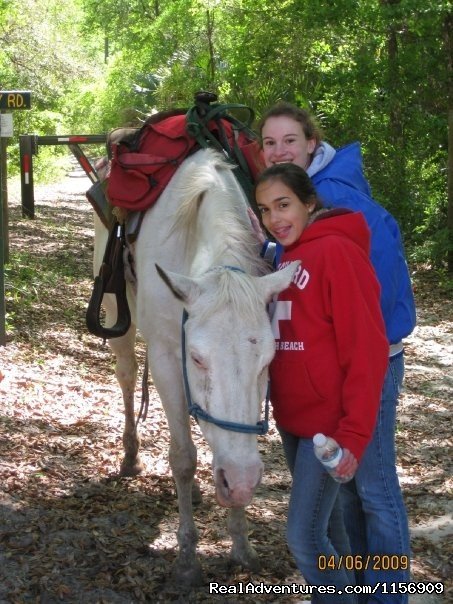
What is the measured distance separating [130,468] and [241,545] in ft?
4.32

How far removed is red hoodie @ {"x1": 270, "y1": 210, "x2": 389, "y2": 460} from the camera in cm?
256

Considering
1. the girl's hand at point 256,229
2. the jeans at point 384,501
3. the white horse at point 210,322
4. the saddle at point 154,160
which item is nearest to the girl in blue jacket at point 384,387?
the jeans at point 384,501

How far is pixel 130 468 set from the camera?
192 inches

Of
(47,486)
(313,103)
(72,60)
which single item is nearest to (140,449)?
(47,486)

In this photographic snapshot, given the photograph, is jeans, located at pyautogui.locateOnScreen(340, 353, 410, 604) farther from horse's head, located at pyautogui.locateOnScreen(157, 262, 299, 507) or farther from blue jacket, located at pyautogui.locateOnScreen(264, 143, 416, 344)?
horse's head, located at pyautogui.locateOnScreen(157, 262, 299, 507)

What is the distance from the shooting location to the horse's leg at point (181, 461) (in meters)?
3.61

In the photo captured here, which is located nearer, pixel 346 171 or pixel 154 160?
pixel 346 171

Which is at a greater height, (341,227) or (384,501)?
(341,227)

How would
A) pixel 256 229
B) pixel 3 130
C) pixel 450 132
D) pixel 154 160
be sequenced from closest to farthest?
pixel 256 229, pixel 154 160, pixel 3 130, pixel 450 132

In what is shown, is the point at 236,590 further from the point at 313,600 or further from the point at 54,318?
the point at 54,318

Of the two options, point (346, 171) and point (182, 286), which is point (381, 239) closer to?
point (346, 171)

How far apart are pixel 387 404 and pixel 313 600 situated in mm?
780

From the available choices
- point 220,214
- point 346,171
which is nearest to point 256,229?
point 220,214

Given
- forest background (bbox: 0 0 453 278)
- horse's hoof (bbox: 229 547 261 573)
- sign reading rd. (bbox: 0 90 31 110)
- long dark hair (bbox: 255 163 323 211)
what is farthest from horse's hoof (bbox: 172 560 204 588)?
forest background (bbox: 0 0 453 278)
